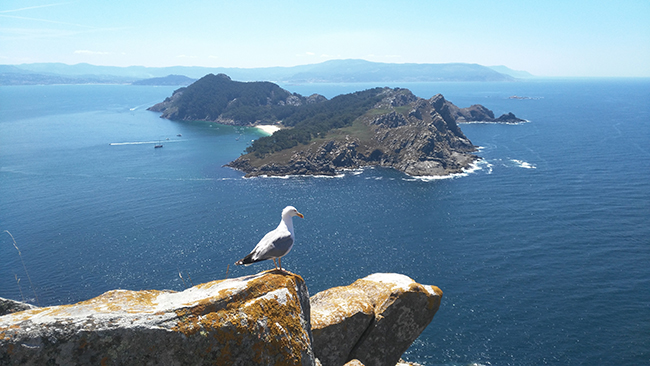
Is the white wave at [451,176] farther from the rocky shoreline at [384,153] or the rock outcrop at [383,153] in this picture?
the rock outcrop at [383,153]

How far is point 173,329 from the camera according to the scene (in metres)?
7.42

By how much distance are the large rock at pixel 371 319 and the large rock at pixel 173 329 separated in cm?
433

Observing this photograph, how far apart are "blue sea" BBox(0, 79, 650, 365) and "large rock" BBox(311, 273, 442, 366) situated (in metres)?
26.1

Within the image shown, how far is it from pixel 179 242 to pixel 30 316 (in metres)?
70.9

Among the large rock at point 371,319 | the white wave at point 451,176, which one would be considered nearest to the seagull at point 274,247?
the large rock at point 371,319

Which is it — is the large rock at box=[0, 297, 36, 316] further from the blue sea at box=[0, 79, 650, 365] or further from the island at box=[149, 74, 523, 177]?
the island at box=[149, 74, 523, 177]

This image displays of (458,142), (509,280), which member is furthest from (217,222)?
(458,142)

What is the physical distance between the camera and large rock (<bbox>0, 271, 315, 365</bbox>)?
6505 millimetres

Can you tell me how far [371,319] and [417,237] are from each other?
6247cm

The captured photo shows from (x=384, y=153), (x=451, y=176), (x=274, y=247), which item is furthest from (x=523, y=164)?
(x=274, y=247)

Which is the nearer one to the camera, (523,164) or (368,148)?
(523,164)

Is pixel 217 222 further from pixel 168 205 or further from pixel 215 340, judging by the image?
pixel 215 340

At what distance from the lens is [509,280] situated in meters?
56.7

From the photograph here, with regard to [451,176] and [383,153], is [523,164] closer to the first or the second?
[451,176]
